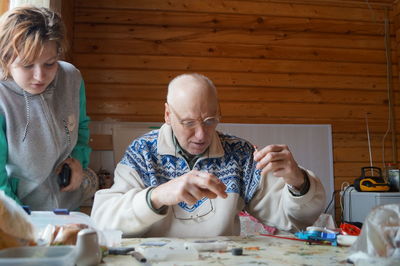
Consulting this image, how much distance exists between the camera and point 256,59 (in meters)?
4.21

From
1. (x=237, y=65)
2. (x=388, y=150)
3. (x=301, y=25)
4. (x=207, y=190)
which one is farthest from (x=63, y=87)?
(x=388, y=150)

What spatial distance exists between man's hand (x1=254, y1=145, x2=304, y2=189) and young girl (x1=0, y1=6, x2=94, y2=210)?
617 millimetres

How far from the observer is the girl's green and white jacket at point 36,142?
1.27 metres

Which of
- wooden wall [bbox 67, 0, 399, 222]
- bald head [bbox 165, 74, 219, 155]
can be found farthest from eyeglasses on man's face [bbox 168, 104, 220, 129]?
wooden wall [bbox 67, 0, 399, 222]

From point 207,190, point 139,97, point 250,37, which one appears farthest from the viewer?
point 250,37

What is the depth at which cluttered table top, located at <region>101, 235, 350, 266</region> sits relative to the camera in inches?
32.7

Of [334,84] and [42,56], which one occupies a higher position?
[334,84]

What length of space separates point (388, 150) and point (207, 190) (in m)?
3.85

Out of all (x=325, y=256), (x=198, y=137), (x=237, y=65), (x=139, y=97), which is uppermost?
(x=237, y=65)

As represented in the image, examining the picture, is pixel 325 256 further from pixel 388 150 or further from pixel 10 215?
pixel 388 150

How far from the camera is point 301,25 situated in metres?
4.36

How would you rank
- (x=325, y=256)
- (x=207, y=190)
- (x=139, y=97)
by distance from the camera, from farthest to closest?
(x=139, y=97) → (x=207, y=190) → (x=325, y=256)

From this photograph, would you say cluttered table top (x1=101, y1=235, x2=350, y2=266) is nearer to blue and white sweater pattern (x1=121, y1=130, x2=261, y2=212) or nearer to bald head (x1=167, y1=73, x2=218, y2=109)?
blue and white sweater pattern (x1=121, y1=130, x2=261, y2=212)

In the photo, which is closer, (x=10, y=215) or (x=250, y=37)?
(x=10, y=215)
